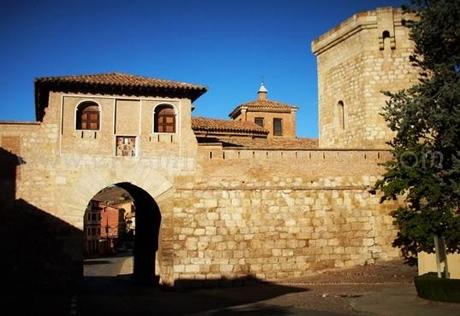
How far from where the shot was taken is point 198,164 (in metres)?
18.2

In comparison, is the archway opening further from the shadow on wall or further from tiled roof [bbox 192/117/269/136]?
tiled roof [bbox 192/117/269/136]

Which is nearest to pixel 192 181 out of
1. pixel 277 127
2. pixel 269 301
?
pixel 269 301

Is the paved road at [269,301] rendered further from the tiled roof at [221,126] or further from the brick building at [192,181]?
the tiled roof at [221,126]

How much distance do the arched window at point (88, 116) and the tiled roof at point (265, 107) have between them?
2216 cm

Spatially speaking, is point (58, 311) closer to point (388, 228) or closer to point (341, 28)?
point (388, 228)

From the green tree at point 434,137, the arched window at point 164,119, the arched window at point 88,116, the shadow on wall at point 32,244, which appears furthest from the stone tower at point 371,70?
the shadow on wall at point 32,244

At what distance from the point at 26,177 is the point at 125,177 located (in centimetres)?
323

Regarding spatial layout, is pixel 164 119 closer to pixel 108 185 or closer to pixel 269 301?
pixel 108 185

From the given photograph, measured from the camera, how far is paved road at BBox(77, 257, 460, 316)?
1173 centimetres

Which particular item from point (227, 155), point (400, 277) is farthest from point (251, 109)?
point (400, 277)

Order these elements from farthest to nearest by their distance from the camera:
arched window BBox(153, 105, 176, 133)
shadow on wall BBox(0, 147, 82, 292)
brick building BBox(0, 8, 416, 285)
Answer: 1. arched window BBox(153, 105, 176, 133)
2. brick building BBox(0, 8, 416, 285)
3. shadow on wall BBox(0, 147, 82, 292)

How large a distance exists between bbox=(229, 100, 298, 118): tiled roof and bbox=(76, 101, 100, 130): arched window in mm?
22159

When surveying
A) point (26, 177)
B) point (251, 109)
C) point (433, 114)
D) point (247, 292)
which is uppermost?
point (251, 109)

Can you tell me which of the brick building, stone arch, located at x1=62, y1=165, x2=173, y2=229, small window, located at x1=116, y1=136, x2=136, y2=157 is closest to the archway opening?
stone arch, located at x1=62, y1=165, x2=173, y2=229
